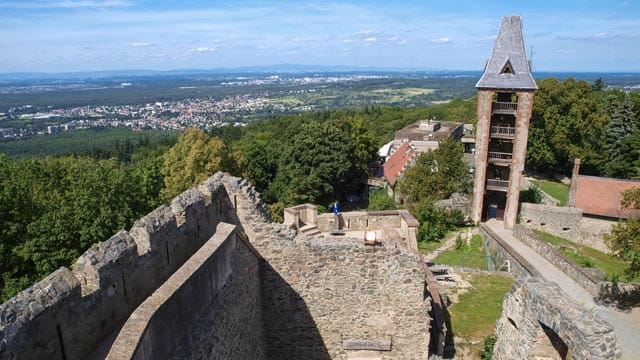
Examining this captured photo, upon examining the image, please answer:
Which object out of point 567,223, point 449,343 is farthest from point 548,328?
point 567,223

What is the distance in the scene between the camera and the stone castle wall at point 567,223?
2758 cm

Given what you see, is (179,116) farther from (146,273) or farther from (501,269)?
(146,273)

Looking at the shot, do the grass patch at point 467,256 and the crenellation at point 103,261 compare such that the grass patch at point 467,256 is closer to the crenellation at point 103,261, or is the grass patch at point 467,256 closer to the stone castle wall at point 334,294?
the stone castle wall at point 334,294

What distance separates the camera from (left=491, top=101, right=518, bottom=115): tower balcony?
91.6ft

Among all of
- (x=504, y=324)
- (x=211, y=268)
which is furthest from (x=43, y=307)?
(x=504, y=324)

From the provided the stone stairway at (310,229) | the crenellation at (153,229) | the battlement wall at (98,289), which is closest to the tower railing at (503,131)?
the stone stairway at (310,229)

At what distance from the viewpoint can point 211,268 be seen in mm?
6988

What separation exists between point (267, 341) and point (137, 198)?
1667cm

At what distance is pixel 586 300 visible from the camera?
17469mm

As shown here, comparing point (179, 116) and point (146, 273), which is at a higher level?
point (146, 273)

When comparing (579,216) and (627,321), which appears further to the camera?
(579,216)

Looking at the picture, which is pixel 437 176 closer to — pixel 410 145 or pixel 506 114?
pixel 506 114

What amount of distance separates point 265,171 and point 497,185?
2297 cm

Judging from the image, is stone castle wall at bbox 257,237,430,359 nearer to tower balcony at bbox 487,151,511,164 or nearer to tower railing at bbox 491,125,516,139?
tower balcony at bbox 487,151,511,164
